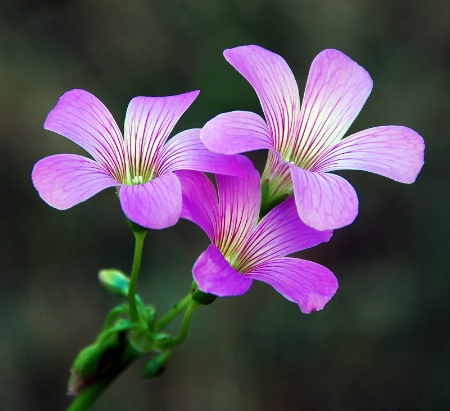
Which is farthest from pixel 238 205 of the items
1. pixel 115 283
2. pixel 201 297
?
pixel 115 283

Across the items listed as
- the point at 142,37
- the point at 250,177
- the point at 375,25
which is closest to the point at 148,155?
the point at 250,177

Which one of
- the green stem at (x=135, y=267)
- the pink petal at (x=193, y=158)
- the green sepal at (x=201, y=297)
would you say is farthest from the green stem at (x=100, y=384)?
the pink petal at (x=193, y=158)

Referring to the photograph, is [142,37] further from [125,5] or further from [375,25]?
[375,25]

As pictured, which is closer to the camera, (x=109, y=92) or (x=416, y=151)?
(x=416, y=151)

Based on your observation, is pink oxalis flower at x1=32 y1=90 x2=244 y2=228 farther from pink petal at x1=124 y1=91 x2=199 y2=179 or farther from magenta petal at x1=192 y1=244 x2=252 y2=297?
magenta petal at x1=192 y1=244 x2=252 y2=297

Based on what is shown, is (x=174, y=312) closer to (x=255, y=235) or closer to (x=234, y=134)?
(x=255, y=235)

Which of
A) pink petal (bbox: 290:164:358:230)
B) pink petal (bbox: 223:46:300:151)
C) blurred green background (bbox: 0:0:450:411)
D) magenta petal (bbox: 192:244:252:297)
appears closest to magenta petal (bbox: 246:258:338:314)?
magenta petal (bbox: 192:244:252:297)

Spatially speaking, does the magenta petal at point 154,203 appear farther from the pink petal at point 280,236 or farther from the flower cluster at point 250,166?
the pink petal at point 280,236
